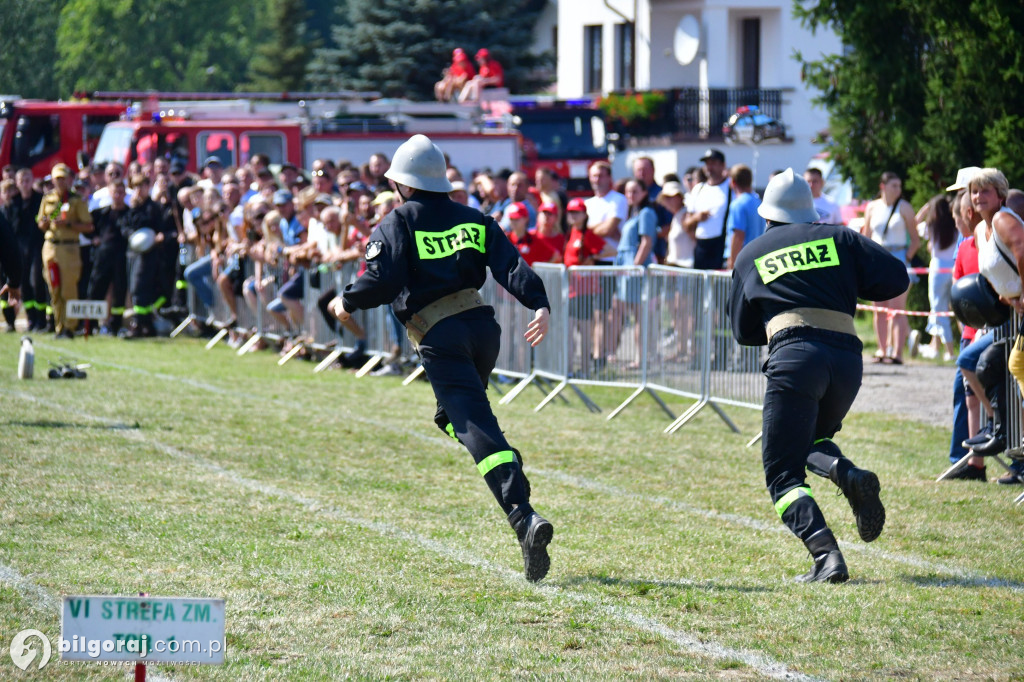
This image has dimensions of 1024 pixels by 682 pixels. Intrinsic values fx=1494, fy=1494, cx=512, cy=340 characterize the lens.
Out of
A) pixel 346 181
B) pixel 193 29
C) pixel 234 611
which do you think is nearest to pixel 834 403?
pixel 234 611

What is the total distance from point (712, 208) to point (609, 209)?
3.68ft

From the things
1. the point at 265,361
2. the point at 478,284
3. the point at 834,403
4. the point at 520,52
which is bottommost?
the point at 265,361

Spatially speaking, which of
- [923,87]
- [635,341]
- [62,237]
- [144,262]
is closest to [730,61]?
[144,262]

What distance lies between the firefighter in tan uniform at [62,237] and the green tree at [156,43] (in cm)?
3390

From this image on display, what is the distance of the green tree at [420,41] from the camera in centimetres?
4344

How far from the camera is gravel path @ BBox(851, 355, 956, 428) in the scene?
12516 millimetres

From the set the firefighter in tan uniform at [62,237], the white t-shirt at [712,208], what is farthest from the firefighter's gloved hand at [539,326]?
the firefighter in tan uniform at [62,237]

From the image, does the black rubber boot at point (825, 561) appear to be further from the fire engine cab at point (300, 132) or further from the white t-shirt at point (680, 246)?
the fire engine cab at point (300, 132)

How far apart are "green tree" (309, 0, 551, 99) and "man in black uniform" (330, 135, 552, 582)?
3705 centimetres

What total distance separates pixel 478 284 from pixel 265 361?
9862 millimetres

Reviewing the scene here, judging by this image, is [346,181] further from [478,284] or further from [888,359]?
[478,284]

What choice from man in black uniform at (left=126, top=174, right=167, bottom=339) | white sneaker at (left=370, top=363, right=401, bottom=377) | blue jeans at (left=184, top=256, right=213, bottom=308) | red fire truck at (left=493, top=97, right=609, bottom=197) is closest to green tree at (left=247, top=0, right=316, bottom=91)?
red fire truck at (left=493, top=97, right=609, bottom=197)

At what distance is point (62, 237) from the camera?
18484 millimetres

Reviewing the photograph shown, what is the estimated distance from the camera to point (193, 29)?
198 feet
